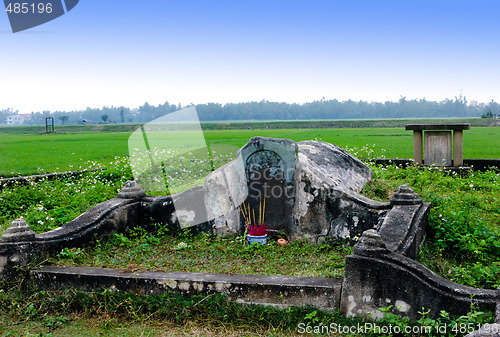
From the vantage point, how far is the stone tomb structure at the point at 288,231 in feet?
13.9

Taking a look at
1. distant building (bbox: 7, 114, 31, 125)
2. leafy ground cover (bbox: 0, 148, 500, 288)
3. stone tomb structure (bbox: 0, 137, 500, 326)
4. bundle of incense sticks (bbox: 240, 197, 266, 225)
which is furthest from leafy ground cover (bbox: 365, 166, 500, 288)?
distant building (bbox: 7, 114, 31, 125)

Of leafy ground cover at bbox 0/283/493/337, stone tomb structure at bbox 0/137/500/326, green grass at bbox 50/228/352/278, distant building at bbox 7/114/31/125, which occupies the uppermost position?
distant building at bbox 7/114/31/125

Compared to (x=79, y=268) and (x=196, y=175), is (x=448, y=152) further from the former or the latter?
(x=79, y=268)

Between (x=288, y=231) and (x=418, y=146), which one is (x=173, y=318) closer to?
(x=288, y=231)

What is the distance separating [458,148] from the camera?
12.5m

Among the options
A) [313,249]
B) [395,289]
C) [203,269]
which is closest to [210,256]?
[203,269]

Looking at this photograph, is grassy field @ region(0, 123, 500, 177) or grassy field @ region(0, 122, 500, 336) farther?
grassy field @ region(0, 123, 500, 177)

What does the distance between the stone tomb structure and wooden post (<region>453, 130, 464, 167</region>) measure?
18.2ft

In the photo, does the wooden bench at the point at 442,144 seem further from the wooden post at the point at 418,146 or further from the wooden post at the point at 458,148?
the wooden post at the point at 418,146

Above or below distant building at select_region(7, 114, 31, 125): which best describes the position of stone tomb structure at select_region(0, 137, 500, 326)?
below

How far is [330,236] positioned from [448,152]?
784 centimetres

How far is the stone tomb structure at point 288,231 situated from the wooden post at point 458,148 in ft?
18.2

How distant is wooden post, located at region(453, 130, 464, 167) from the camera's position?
12500mm

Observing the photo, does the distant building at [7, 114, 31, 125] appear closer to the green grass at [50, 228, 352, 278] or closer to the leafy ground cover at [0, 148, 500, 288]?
the leafy ground cover at [0, 148, 500, 288]
